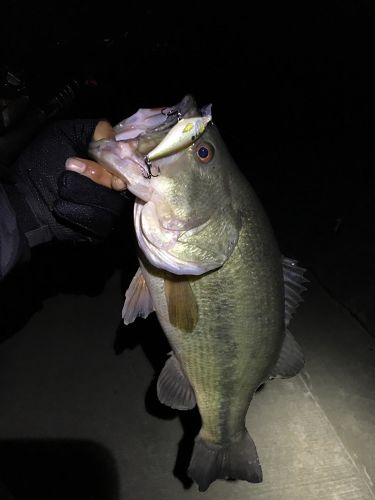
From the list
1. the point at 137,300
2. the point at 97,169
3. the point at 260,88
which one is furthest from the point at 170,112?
the point at 260,88

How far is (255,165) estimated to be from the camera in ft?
14.8

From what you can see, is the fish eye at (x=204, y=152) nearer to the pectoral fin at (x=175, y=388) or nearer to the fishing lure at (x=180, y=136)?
the fishing lure at (x=180, y=136)

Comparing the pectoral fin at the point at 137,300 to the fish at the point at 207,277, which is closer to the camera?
the fish at the point at 207,277

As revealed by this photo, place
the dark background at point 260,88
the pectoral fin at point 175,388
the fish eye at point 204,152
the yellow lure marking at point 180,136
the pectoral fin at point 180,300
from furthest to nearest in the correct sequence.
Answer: the dark background at point 260,88 < the pectoral fin at point 175,388 < the pectoral fin at point 180,300 < the fish eye at point 204,152 < the yellow lure marking at point 180,136

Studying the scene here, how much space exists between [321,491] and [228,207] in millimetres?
1610

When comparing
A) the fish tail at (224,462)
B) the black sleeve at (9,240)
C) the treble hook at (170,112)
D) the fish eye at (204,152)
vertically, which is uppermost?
the treble hook at (170,112)

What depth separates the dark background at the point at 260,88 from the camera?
3.15 meters

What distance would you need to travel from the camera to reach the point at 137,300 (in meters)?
1.35

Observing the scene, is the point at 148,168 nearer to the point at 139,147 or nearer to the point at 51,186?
the point at 139,147

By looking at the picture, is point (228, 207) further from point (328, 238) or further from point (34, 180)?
point (328, 238)

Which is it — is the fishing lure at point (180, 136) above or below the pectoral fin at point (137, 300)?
above

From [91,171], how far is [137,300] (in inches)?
19.2

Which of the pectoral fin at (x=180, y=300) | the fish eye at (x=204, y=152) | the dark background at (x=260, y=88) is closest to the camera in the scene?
the fish eye at (x=204, y=152)

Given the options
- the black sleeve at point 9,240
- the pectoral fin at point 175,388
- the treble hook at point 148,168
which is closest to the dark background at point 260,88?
the black sleeve at point 9,240
